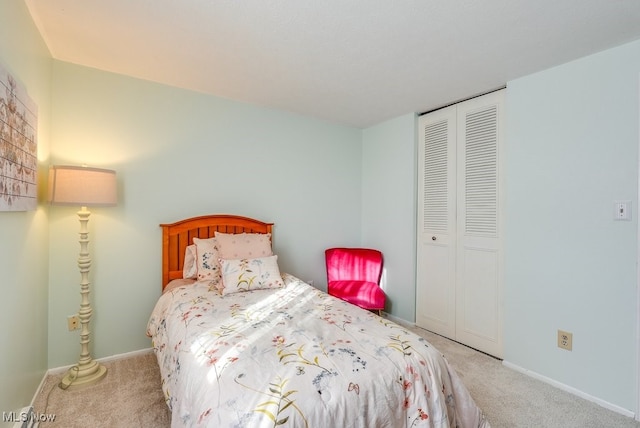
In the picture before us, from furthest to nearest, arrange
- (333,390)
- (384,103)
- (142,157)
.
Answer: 1. (384,103)
2. (142,157)
3. (333,390)

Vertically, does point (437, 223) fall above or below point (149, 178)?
below

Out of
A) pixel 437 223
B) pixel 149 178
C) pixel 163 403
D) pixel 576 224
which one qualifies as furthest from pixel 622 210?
pixel 149 178

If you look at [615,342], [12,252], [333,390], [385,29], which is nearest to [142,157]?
[12,252]

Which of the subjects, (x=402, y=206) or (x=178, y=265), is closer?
(x=178, y=265)

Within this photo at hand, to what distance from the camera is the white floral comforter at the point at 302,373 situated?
1040mm

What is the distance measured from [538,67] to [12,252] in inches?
137

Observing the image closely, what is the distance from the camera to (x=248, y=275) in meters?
2.32

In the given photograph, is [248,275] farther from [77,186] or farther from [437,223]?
[437,223]

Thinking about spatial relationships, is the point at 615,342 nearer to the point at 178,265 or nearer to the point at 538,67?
the point at 538,67

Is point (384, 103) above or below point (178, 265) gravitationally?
above

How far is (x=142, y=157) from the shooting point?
2537 mm

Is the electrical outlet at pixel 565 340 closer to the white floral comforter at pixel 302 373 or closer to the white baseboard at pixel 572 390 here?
the white baseboard at pixel 572 390

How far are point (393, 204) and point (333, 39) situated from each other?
1997 millimetres

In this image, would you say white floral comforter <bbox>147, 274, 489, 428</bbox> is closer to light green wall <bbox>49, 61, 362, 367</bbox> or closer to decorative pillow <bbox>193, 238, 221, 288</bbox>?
decorative pillow <bbox>193, 238, 221, 288</bbox>
